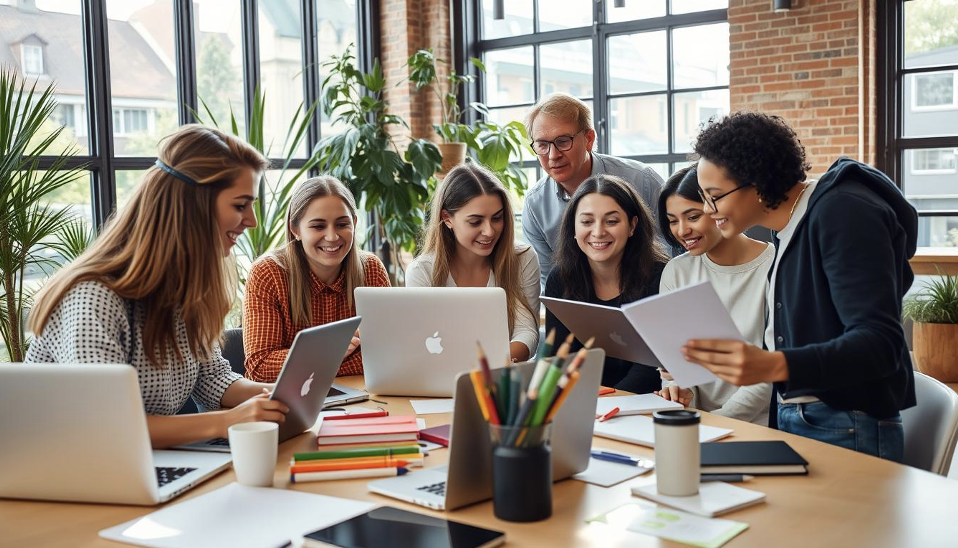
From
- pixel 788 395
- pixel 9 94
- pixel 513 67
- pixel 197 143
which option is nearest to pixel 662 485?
pixel 788 395

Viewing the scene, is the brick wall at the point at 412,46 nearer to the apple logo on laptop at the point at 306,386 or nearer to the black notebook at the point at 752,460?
the apple logo on laptop at the point at 306,386

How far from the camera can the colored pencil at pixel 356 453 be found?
1555 mm

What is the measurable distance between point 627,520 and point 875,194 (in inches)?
33.2

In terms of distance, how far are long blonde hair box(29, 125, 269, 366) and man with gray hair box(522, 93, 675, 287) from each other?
1.69 metres

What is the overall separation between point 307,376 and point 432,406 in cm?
45

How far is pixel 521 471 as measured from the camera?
1290 mm

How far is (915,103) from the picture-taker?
5324mm

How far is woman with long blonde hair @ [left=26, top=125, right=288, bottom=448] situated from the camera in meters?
1.65

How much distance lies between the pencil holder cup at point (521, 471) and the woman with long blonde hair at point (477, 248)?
56.0 inches

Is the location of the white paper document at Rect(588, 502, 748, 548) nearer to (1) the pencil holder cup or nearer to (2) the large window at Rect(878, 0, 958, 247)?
(1) the pencil holder cup

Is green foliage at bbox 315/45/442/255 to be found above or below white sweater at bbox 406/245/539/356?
above

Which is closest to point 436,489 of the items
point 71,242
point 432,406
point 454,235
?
point 432,406

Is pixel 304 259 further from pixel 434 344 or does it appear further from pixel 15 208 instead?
pixel 15 208

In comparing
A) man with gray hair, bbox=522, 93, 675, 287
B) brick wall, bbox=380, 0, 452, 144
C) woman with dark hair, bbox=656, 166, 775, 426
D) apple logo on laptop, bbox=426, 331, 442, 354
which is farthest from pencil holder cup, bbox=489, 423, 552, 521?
brick wall, bbox=380, 0, 452, 144
